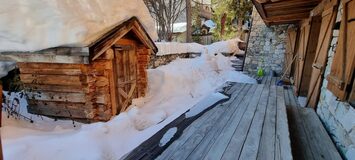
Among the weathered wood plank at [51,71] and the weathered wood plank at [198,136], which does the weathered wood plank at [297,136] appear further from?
the weathered wood plank at [51,71]

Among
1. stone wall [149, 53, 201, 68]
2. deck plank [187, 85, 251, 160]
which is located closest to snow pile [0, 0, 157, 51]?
deck plank [187, 85, 251, 160]

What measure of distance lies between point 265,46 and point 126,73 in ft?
20.5

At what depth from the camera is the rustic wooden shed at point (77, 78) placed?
3645 mm

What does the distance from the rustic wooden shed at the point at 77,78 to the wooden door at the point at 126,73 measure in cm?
4

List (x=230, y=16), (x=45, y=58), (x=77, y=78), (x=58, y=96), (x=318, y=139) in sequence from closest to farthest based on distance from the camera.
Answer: (x=318, y=139) < (x=45, y=58) < (x=77, y=78) < (x=58, y=96) < (x=230, y=16)

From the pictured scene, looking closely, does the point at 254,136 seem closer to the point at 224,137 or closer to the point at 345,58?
the point at 224,137

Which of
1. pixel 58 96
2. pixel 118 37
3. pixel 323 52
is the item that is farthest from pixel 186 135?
pixel 58 96

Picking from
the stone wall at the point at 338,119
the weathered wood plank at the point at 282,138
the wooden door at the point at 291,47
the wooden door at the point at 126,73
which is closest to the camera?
the weathered wood plank at the point at 282,138

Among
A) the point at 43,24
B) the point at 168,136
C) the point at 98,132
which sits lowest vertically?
the point at 98,132

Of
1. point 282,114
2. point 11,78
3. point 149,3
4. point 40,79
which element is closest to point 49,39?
point 40,79

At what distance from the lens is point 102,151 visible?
10.8 ft

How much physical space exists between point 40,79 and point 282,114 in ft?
14.5

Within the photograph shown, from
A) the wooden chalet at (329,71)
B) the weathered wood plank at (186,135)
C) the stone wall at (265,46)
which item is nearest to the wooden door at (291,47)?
the stone wall at (265,46)

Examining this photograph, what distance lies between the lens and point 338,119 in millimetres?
2570
